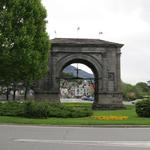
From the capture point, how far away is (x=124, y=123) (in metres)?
29.4

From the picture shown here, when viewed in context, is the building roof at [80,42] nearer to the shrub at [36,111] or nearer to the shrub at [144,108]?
the shrub at [144,108]

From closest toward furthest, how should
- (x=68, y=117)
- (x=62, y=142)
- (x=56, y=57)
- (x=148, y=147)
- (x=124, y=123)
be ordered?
(x=148, y=147) < (x=62, y=142) < (x=124, y=123) < (x=68, y=117) < (x=56, y=57)

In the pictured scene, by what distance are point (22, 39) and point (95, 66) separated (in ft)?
46.9

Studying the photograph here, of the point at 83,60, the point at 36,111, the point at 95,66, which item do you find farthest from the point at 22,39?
the point at 95,66

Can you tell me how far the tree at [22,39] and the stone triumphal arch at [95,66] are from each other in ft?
27.3

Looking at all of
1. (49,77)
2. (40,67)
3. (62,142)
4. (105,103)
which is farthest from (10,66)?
(62,142)

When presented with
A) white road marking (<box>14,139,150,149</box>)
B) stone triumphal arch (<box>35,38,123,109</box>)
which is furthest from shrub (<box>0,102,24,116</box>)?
white road marking (<box>14,139,150,149</box>)

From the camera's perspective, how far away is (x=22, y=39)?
42031 millimetres

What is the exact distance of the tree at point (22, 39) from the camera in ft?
137

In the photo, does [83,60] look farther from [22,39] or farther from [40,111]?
[40,111]

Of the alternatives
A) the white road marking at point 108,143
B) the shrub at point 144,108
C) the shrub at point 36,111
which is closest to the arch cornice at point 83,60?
the shrub at point 144,108

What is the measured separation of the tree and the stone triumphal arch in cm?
833

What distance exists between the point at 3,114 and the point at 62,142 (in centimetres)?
1990

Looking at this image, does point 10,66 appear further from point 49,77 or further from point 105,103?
point 105,103
